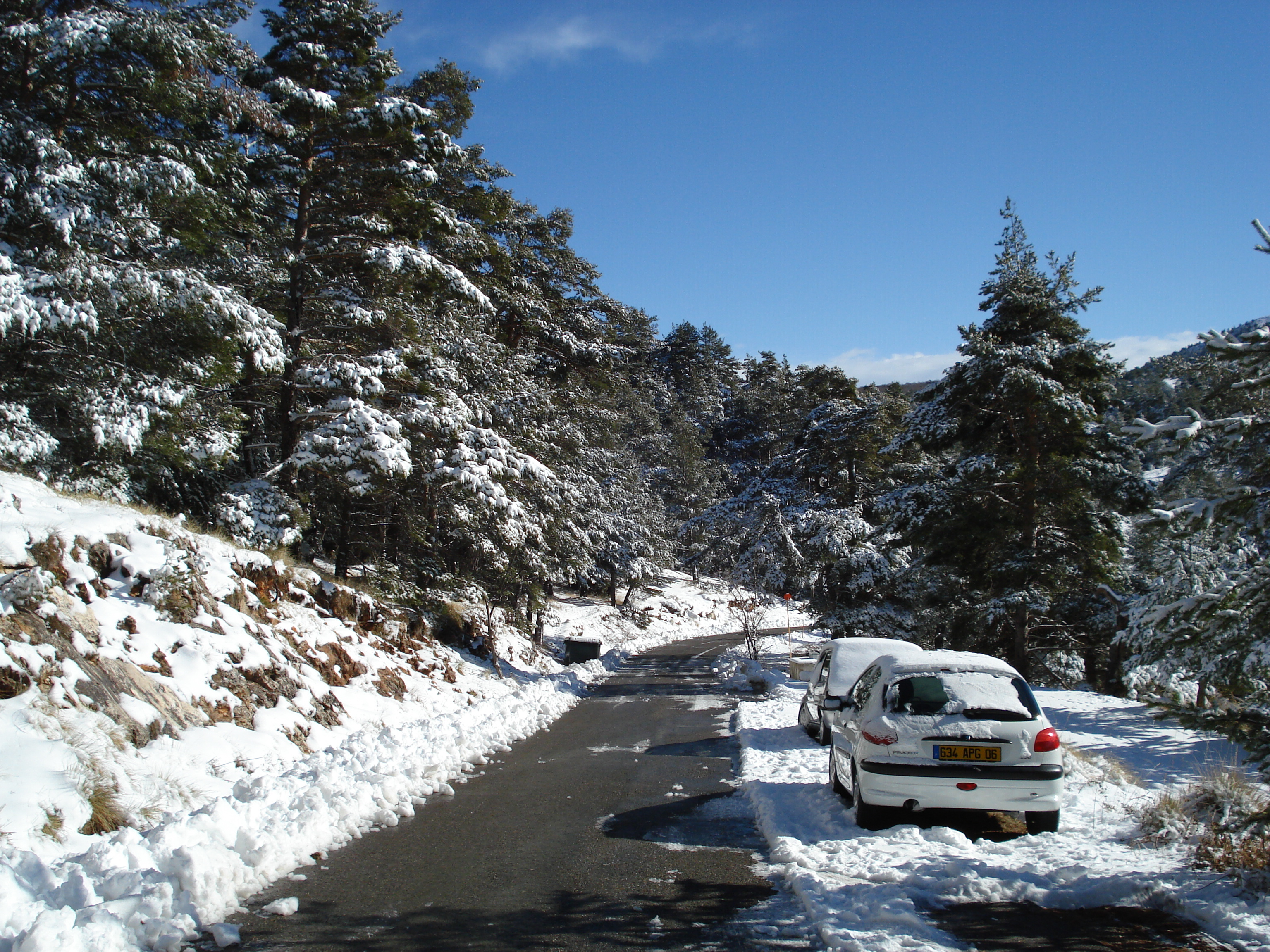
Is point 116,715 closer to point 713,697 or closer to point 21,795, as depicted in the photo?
point 21,795

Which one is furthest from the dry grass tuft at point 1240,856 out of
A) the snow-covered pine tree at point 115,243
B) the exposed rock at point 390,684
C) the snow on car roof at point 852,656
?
the snow-covered pine tree at point 115,243

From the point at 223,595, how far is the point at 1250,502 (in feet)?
37.8

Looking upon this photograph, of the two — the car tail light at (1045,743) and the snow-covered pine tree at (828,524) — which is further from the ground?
the snow-covered pine tree at (828,524)

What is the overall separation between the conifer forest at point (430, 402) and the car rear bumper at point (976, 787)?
1.49 metres

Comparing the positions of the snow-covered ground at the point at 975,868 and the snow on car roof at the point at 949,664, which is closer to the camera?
the snow-covered ground at the point at 975,868

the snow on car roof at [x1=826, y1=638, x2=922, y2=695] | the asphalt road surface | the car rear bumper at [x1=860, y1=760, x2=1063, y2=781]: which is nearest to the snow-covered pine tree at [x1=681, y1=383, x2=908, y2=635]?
the snow on car roof at [x1=826, y1=638, x2=922, y2=695]

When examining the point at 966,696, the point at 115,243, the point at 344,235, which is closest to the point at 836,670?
the point at 966,696

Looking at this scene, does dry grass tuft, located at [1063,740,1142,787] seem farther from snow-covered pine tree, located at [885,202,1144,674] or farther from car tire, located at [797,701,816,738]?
snow-covered pine tree, located at [885,202,1144,674]

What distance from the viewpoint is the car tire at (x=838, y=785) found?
819 centimetres

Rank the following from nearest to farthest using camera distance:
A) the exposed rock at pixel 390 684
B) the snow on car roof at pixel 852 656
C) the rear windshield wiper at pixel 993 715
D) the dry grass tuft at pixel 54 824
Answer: the dry grass tuft at pixel 54 824, the rear windshield wiper at pixel 993 715, the snow on car roof at pixel 852 656, the exposed rock at pixel 390 684

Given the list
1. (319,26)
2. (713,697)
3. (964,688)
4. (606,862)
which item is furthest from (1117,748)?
(319,26)

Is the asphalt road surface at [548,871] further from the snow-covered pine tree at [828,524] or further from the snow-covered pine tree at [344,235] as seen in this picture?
the snow-covered pine tree at [828,524]

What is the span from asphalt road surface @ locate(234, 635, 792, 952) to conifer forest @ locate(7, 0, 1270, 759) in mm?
3572

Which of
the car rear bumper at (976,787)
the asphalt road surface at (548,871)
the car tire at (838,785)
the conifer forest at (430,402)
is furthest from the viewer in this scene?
the conifer forest at (430,402)
